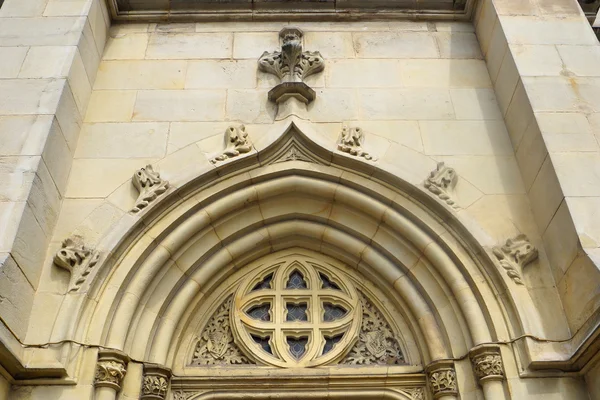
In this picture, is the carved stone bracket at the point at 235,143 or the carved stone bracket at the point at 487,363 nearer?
the carved stone bracket at the point at 487,363

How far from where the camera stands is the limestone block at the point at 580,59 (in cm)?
563

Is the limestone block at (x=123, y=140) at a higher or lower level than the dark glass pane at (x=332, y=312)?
higher

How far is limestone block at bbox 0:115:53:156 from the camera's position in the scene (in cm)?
488

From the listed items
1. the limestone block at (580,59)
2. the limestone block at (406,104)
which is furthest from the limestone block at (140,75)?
the limestone block at (580,59)

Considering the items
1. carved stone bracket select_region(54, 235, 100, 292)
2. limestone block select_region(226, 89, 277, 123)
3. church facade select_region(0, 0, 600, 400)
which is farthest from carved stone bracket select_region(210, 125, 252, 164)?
carved stone bracket select_region(54, 235, 100, 292)

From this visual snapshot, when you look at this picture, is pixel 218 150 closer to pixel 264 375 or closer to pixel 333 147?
pixel 333 147

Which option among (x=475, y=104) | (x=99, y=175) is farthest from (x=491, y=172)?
(x=99, y=175)

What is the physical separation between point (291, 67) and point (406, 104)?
4.09ft

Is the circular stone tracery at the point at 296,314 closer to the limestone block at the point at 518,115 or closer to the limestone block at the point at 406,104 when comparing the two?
the limestone block at the point at 406,104

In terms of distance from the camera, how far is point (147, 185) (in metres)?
5.26

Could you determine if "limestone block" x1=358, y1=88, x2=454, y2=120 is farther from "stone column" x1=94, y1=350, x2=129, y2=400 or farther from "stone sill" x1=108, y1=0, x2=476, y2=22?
"stone column" x1=94, y1=350, x2=129, y2=400

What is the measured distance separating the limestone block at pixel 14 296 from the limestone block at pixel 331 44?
12.5ft

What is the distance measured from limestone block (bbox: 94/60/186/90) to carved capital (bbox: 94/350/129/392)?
2890mm

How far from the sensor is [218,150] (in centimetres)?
561
